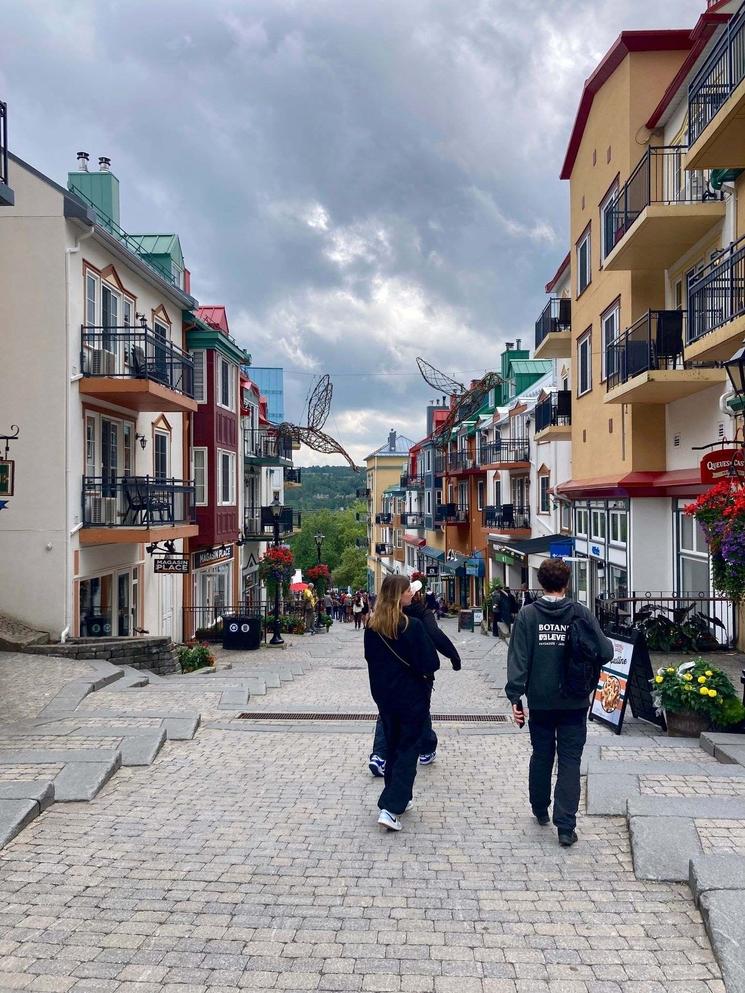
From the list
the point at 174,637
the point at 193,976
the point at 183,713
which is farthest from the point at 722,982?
the point at 174,637

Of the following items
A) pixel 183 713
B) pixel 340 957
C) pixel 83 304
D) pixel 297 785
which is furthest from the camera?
pixel 83 304

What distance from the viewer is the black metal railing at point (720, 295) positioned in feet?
35.4

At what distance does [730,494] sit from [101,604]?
1371cm

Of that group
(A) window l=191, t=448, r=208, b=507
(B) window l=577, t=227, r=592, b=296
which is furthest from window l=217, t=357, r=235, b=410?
(B) window l=577, t=227, r=592, b=296

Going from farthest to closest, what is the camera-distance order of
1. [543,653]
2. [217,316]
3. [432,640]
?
1. [217,316]
2. [432,640]
3. [543,653]

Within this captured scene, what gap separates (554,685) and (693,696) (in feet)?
10.5

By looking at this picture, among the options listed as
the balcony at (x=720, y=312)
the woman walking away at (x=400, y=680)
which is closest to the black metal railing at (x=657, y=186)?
the balcony at (x=720, y=312)

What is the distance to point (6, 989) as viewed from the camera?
3.63 meters

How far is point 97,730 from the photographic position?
8438mm

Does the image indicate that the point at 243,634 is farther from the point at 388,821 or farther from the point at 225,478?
the point at 388,821

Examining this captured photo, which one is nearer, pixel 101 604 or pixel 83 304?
pixel 83 304

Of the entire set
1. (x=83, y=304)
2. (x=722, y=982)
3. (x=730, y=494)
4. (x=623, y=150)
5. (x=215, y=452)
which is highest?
(x=623, y=150)

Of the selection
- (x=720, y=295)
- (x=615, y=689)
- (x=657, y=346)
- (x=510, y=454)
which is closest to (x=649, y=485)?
(x=657, y=346)

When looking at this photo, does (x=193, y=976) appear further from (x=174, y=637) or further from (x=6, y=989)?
(x=174, y=637)
